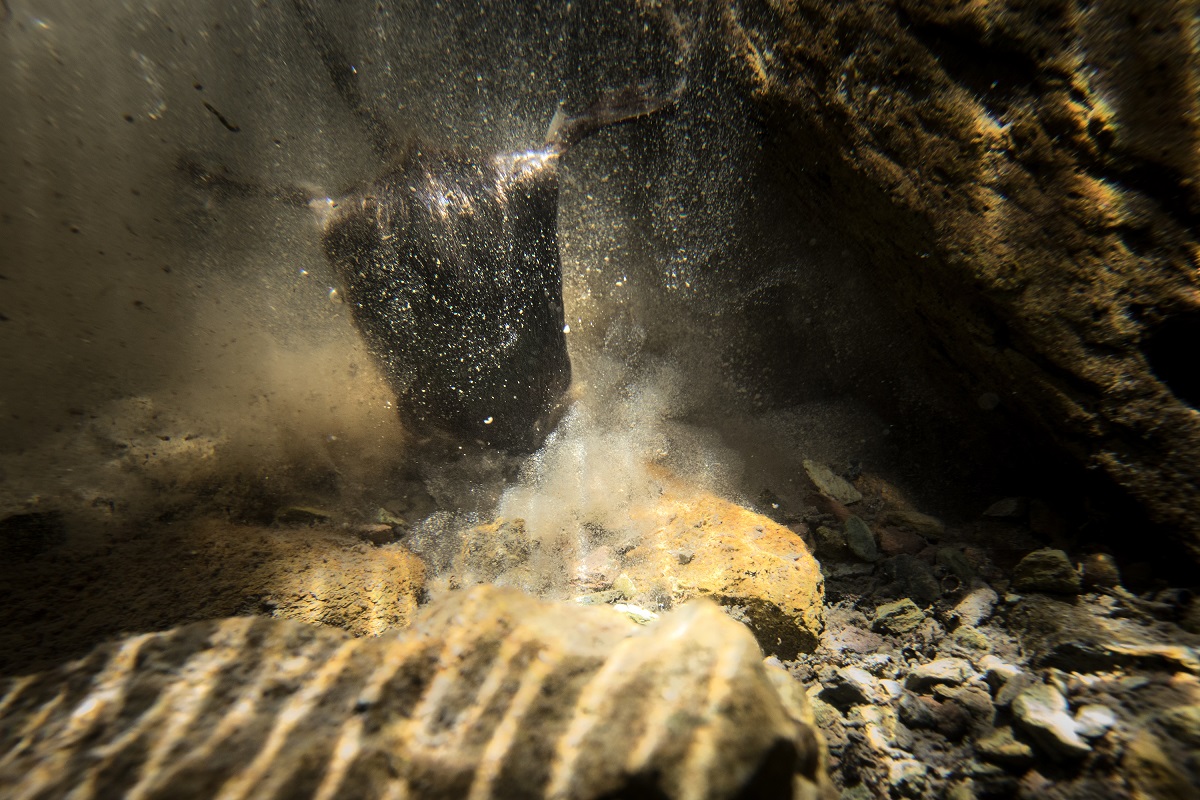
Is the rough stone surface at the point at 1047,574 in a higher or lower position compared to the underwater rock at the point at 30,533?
higher

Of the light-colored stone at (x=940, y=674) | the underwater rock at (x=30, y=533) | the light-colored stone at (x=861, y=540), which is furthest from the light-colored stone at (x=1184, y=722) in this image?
the underwater rock at (x=30, y=533)

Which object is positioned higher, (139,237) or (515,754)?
(139,237)

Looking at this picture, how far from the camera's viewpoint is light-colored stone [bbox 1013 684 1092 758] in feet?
3.60

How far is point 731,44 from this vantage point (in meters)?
2.45

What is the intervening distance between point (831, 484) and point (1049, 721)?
4.86ft

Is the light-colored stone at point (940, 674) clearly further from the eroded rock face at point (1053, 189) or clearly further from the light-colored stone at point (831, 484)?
the light-colored stone at point (831, 484)

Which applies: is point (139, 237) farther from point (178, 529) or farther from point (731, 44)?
point (731, 44)

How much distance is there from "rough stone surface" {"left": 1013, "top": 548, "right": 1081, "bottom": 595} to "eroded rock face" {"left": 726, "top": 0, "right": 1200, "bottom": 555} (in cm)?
31

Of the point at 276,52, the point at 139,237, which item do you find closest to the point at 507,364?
the point at 139,237

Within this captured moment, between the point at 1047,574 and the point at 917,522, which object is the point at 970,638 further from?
the point at 917,522

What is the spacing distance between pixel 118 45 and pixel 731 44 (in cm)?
429

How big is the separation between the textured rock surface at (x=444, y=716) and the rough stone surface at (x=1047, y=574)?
4.01ft

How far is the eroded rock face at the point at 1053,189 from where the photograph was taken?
52.7 inches

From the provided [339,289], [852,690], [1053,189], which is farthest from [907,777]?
[339,289]
